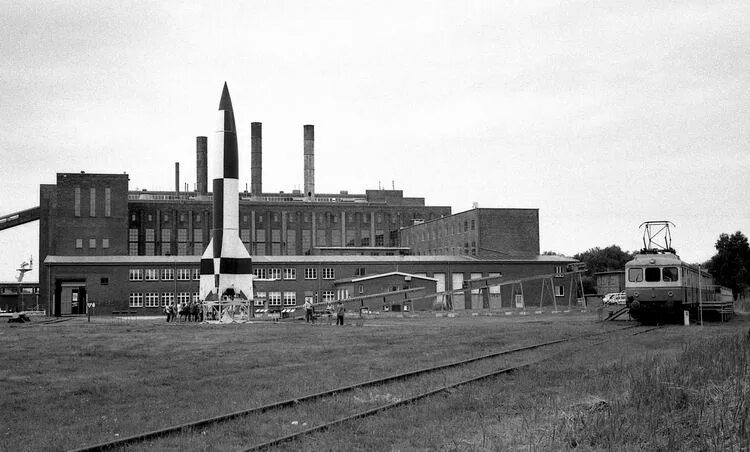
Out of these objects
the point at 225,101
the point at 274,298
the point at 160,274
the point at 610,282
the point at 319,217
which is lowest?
the point at 274,298

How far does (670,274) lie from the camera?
36.5 m

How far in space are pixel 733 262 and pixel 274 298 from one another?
47.0 m

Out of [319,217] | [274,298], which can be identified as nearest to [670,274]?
[274,298]

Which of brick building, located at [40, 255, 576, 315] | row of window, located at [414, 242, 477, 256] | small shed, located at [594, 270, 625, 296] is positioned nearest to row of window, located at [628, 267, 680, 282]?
brick building, located at [40, 255, 576, 315]

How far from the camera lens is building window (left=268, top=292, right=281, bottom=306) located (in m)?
75.6

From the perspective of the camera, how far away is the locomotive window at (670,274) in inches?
1431

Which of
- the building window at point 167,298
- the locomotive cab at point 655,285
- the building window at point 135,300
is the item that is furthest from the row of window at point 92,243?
the locomotive cab at point 655,285

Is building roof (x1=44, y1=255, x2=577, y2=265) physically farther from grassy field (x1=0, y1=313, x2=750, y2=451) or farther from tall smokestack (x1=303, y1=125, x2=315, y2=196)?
grassy field (x1=0, y1=313, x2=750, y2=451)

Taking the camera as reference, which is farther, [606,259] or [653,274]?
[606,259]

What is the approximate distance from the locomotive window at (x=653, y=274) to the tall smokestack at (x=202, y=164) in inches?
3119

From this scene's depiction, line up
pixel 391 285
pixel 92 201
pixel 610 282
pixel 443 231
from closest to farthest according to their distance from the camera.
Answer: pixel 391 285 → pixel 92 201 → pixel 610 282 → pixel 443 231

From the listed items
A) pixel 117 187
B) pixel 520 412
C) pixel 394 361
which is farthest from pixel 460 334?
pixel 117 187

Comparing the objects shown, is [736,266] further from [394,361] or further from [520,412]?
[520,412]

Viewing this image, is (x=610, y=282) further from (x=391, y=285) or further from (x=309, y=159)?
(x=309, y=159)
